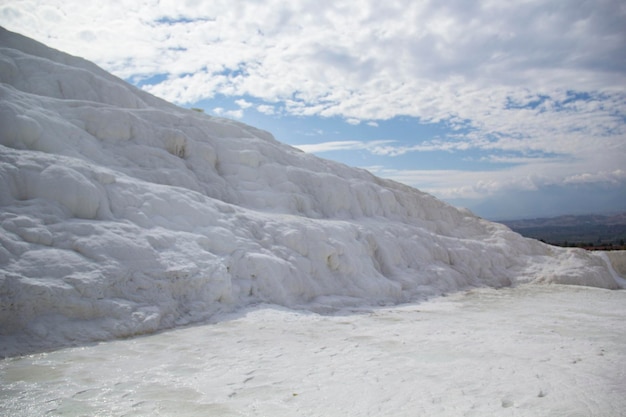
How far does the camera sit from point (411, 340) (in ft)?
25.0

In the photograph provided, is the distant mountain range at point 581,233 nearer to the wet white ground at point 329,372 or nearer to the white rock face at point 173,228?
the white rock face at point 173,228

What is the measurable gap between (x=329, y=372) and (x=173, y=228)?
5705mm

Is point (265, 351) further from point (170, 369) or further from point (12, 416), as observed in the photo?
point (12, 416)

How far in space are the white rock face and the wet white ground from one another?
1036 millimetres

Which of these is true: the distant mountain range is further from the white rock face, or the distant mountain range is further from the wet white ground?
the wet white ground

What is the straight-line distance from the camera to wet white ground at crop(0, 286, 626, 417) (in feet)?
15.2

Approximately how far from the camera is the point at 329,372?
577 cm

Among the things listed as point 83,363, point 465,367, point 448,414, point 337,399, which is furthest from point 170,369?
point 465,367

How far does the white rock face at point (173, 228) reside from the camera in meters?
7.53

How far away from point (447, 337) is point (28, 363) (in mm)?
6387

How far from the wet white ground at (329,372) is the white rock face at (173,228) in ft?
3.40

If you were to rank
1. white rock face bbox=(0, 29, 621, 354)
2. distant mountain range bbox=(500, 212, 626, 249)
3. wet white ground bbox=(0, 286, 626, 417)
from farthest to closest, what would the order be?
distant mountain range bbox=(500, 212, 626, 249) < white rock face bbox=(0, 29, 621, 354) < wet white ground bbox=(0, 286, 626, 417)

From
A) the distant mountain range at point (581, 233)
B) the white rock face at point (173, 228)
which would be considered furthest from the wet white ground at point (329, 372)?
the distant mountain range at point (581, 233)

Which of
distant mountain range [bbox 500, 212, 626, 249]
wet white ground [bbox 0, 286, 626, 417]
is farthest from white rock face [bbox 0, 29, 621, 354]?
distant mountain range [bbox 500, 212, 626, 249]
